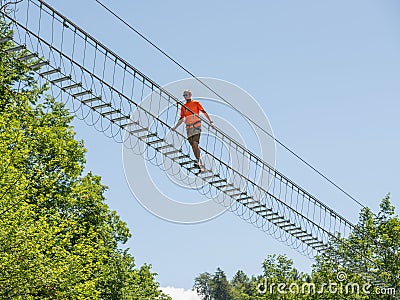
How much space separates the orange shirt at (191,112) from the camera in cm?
1753

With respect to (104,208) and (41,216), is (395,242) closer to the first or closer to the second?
(104,208)

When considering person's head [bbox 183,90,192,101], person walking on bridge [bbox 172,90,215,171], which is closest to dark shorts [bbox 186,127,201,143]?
person walking on bridge [bbox 172,90,215,171]

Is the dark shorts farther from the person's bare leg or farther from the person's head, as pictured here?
the person's head

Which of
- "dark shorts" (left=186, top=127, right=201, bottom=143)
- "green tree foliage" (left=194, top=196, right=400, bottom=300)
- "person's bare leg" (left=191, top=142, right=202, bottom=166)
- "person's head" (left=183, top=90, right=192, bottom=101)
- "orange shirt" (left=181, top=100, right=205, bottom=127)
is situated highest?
"green tree foliage" (left=194, top=196, right=400, bottom=300)

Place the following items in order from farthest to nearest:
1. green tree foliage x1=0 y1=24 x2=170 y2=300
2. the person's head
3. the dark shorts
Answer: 1. green tree foliage x1=0 y1=24 x2=170 y2=300
2. the person's head
3. the dark shorts

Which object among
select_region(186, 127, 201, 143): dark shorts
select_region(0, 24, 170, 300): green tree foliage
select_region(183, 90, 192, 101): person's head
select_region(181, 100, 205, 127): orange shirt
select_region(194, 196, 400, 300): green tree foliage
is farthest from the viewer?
select_region(194, 196, 400, 300): green tree foliage

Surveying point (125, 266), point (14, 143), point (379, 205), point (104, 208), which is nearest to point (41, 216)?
point (14, 143)

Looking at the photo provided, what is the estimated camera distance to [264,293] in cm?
4172

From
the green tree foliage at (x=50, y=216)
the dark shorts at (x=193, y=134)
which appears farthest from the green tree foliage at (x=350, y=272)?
the dark shorts at (x=193, y=134)

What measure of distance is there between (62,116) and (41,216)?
7.12 m

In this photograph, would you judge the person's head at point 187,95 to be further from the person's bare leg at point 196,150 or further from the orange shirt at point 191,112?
the person's bare leg at point 196,150

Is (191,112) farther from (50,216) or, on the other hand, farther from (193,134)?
(50,216)

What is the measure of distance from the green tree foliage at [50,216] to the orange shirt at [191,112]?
10321 millimetres

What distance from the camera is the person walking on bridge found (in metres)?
17.5
